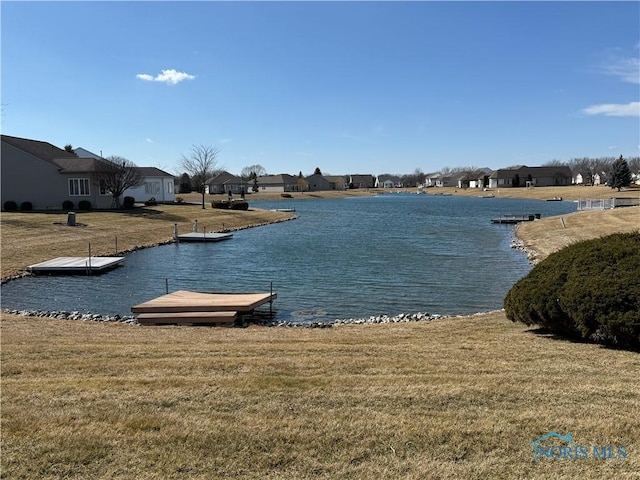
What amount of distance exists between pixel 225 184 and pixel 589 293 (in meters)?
131

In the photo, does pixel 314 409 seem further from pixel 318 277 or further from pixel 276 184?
pixel 276 184

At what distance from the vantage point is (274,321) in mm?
14578

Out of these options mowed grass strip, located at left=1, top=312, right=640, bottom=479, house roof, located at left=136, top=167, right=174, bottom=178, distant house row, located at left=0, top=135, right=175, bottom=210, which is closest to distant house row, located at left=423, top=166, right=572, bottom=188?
house roof, located at left=136, top=167, right=174, bottom=178

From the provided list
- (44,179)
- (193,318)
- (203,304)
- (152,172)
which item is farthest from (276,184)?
(193,318)

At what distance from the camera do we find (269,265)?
25.5 m

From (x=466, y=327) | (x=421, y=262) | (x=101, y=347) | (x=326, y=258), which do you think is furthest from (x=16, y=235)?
(x=466, y=327)

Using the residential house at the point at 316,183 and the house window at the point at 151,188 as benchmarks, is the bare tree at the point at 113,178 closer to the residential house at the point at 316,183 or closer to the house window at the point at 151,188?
the house window at the point at 151,188

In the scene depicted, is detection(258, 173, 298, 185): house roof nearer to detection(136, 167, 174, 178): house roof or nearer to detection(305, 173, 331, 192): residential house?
detection(305, 173, 331, 192): residential house

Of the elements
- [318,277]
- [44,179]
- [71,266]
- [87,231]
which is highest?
[44,179]

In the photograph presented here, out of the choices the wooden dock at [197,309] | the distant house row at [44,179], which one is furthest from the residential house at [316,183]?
the wooden dock at [197,309]

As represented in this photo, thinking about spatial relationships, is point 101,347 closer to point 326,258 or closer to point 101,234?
point 326,258

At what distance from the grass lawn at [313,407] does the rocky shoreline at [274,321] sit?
3558 millimetres

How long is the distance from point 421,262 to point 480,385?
64.5ft

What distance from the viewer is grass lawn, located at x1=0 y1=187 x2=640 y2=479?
4.52 metres
